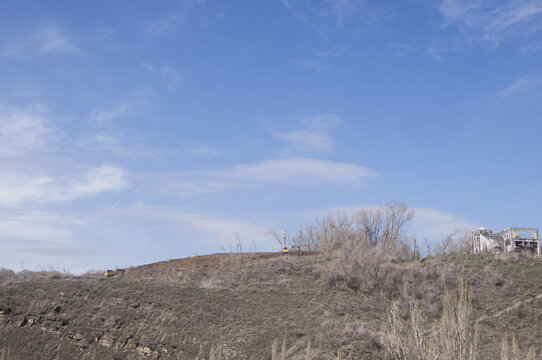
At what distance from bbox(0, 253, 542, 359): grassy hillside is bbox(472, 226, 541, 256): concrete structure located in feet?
7.92

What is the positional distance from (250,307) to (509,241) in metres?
19.8

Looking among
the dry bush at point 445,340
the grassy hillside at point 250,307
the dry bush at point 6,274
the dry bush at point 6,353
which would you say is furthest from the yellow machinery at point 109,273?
the dry bush at point 445,340

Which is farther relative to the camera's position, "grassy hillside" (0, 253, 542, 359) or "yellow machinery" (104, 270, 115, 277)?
"yellow machinery" (104, 270, 115, 277)

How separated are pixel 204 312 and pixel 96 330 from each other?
6131 millimetres

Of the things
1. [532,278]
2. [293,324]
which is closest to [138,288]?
[293,324]

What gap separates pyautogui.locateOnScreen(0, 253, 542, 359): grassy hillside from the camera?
27828 mm

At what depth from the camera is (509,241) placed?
3897cm

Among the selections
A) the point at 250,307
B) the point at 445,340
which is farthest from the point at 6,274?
the point at 445,340

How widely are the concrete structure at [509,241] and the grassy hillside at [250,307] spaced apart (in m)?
2.41

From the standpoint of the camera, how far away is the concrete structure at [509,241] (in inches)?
1515

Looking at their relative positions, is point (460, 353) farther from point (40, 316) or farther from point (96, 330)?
point (40, 316)

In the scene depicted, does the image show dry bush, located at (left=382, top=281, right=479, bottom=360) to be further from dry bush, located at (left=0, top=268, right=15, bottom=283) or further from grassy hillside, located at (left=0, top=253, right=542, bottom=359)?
dry bush, located at (left=0, top=268, right=15, bottom=283)

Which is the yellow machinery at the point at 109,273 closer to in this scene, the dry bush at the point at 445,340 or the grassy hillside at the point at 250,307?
the grassy hillside at the point at 250,307

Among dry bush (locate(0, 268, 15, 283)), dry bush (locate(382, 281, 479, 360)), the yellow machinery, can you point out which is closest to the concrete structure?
dry bush (locate(382, 281, 479, 360))
